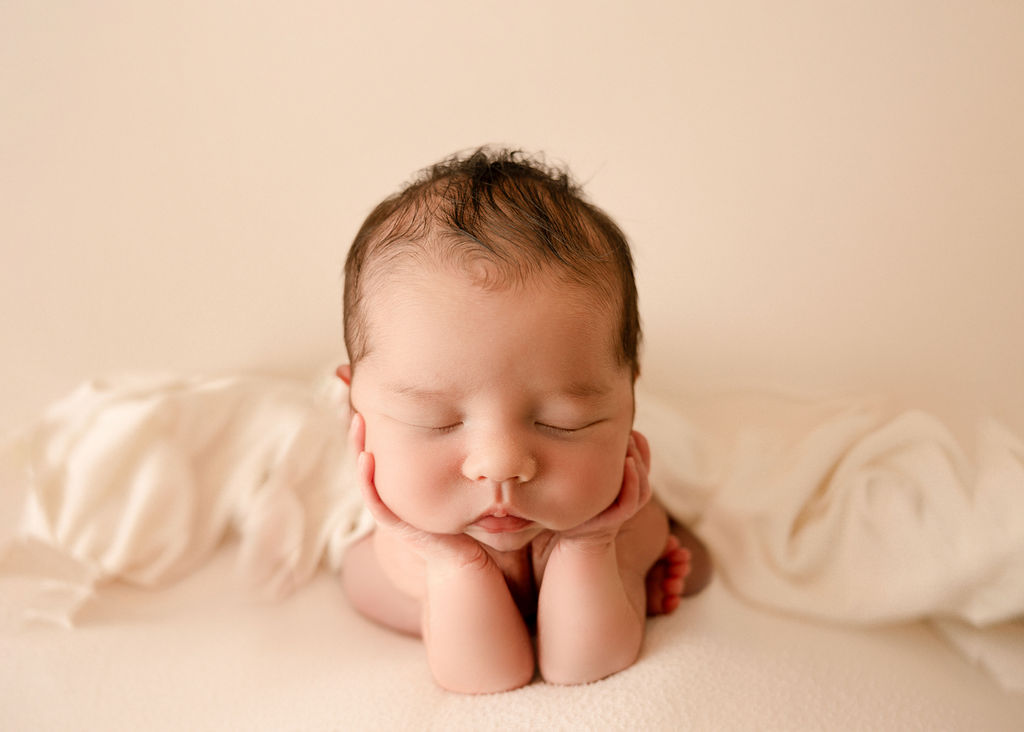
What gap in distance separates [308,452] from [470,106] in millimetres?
836

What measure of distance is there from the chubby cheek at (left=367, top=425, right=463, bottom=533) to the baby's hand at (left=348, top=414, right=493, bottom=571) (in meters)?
0.03

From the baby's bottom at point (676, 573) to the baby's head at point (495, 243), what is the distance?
33 cm

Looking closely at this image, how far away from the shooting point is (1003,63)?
174 cm

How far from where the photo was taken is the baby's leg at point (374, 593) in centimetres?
115

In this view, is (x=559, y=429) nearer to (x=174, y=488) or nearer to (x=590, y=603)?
(x=590, y=603)

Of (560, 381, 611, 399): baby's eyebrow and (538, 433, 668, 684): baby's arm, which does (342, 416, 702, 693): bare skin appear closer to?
(538, 433, 668, 684): baby's arm

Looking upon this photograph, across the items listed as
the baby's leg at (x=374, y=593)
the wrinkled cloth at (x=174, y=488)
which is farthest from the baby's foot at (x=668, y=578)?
the wrinkled cloth at (x=174, y=488)

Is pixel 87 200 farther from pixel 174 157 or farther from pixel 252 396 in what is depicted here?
pixel 252 396

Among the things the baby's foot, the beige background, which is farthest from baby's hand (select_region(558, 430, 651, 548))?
the beige background

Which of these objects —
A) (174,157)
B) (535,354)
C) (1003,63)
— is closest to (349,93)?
(174,157)

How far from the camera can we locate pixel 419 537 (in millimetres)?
979

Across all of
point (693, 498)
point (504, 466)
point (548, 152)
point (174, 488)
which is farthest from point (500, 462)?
point (548, 152)

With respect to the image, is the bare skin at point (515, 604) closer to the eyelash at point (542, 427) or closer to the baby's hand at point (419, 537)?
the baby's hand at point (419, 537)

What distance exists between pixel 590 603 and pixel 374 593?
0.35 m
